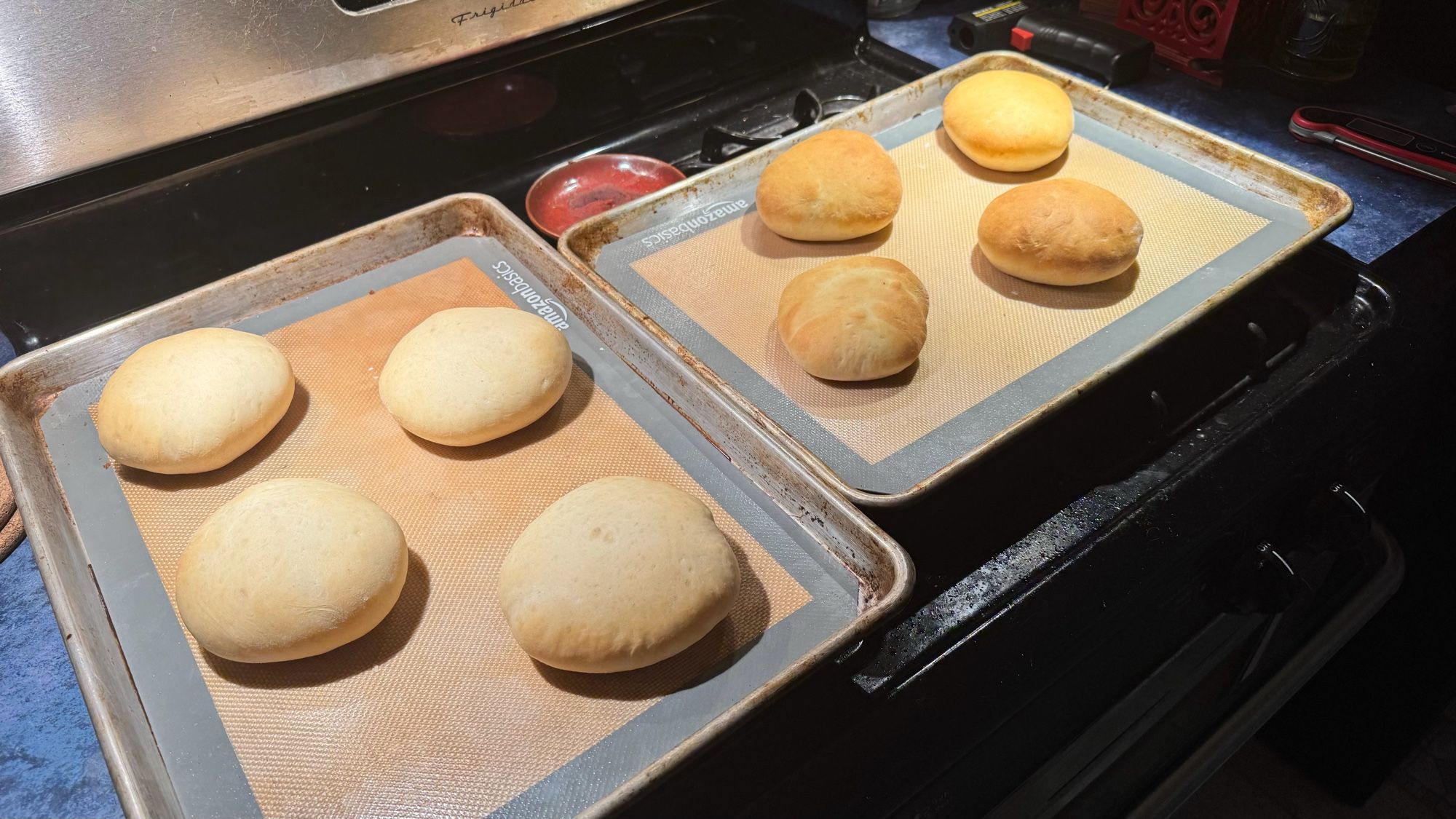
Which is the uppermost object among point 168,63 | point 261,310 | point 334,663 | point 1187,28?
point 168,63

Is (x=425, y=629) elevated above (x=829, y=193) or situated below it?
below

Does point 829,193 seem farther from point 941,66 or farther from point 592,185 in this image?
point 941,66

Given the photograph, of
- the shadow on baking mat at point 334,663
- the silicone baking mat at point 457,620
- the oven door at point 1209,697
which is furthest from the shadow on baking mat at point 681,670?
the oven door at point 1209,697

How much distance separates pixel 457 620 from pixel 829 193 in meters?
0.87

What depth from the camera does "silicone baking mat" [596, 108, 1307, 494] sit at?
1.19m

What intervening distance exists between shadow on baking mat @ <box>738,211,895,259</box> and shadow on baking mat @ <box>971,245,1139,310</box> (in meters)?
0.18

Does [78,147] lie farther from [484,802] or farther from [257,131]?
[484,802]

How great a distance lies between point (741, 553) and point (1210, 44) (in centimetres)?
174

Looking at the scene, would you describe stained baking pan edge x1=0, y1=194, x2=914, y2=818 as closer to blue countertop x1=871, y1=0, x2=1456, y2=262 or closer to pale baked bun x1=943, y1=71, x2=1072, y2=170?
pale baked bun x1=943, y1=71, x2=1072, y2=170

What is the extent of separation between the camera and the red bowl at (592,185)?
1585 mm

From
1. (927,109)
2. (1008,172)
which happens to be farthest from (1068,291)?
(927,109)

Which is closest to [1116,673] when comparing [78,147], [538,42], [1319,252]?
[1319,252]

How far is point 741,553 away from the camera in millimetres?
1036

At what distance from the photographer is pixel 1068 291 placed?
1.38 metres
